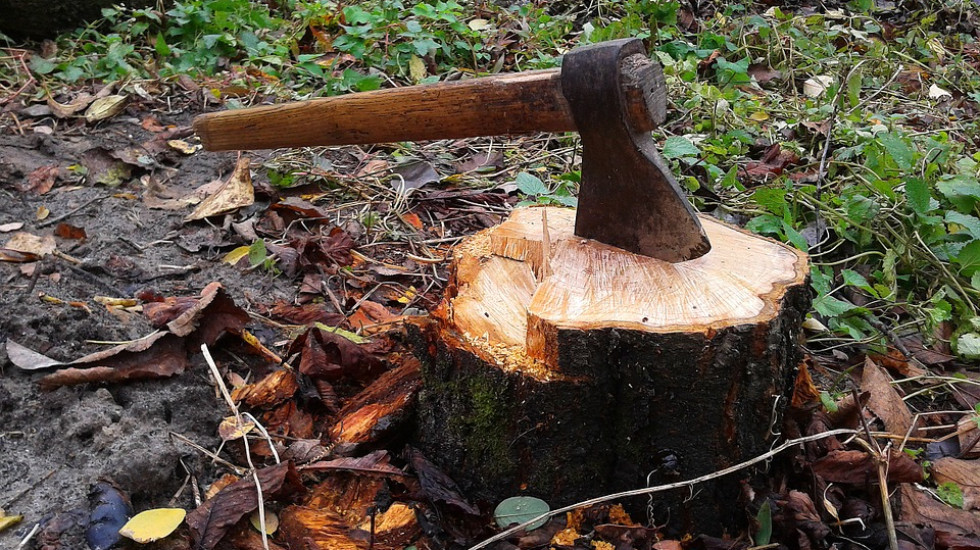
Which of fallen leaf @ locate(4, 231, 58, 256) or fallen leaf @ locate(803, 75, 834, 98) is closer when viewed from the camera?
fallen leaf @ locate(4, 231, 58, 256)

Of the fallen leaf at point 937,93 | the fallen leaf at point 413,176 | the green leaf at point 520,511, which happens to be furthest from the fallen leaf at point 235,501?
the fallen leaf at point 937,93

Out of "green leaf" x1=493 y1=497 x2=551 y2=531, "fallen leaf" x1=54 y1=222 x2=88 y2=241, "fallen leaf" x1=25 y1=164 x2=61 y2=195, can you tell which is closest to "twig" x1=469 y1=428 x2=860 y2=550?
"green leaf" x1=493 y1=497 x2=551 y2=531

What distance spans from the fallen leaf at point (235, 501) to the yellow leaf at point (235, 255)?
1.21m

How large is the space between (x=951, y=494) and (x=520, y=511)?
1.18 m

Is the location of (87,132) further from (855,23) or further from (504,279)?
(855,23)

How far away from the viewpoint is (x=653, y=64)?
72.2 inches

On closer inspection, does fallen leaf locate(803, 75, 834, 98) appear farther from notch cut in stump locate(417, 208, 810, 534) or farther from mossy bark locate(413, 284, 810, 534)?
mossy bark locate(413, 284, 810, 534)

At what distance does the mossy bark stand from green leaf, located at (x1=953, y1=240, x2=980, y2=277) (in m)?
1.15

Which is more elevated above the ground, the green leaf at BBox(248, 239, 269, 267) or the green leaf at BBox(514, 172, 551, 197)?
the green leaf at BBox(514, 172, 551, 197)

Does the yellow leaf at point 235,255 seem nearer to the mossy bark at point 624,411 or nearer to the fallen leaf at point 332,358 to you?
the fallen leaf at point 332,358

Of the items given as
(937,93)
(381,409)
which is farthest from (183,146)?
(937,93)

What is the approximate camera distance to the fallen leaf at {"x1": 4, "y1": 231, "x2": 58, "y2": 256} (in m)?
2.70

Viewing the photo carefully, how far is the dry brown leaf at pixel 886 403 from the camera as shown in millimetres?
2180

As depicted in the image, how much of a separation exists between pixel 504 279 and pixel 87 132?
2.91 m
